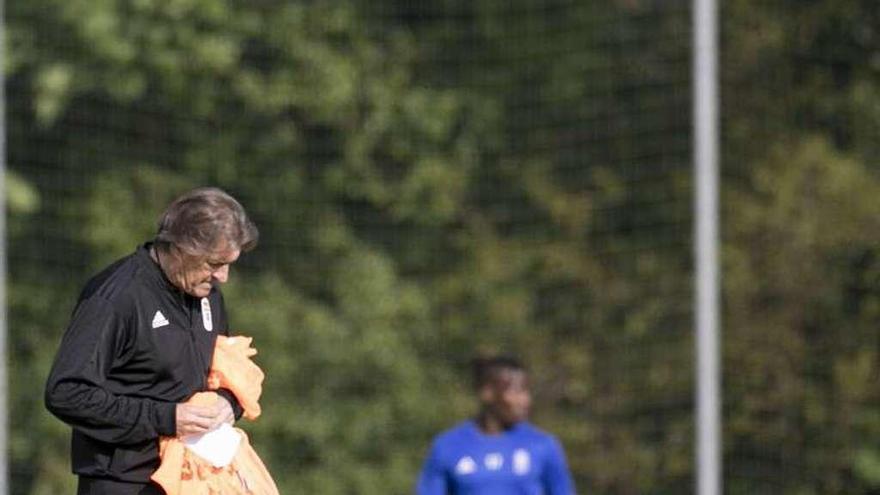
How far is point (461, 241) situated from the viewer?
11.2 meters

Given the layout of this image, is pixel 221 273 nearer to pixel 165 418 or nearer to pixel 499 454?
pixel 165 418

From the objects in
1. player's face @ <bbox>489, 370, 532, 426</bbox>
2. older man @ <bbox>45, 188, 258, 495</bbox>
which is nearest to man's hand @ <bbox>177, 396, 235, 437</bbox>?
older man @ <bbox>45, 188, 258, 495</bbox>

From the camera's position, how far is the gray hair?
4461 millimetres

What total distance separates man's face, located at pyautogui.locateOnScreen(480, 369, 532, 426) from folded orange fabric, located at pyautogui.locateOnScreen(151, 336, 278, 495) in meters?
2.97

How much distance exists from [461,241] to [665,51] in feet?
5.31

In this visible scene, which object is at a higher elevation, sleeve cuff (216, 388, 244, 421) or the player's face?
sleeve cuff (216, 388, 244, 421)

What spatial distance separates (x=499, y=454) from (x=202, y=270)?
3.38 m

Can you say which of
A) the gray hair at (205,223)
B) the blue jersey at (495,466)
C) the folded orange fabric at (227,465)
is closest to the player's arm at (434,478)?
the blue jersey at (495,466)

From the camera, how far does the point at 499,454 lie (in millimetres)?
7754

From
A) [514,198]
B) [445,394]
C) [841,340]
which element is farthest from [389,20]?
[841,340]

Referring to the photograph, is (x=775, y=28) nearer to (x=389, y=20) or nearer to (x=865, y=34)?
(x=865, y=34)

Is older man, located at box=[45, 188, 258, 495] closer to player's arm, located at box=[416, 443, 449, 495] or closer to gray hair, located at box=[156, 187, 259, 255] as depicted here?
gray hair, located at box=[156, 187, 259, 255]

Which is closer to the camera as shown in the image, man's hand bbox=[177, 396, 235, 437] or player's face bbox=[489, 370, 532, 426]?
man's hand bbox=[177, 396, 235, 437]

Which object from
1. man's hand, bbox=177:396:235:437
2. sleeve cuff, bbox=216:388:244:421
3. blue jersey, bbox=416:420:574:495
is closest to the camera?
man's hand, bbox=177:396:235:437
